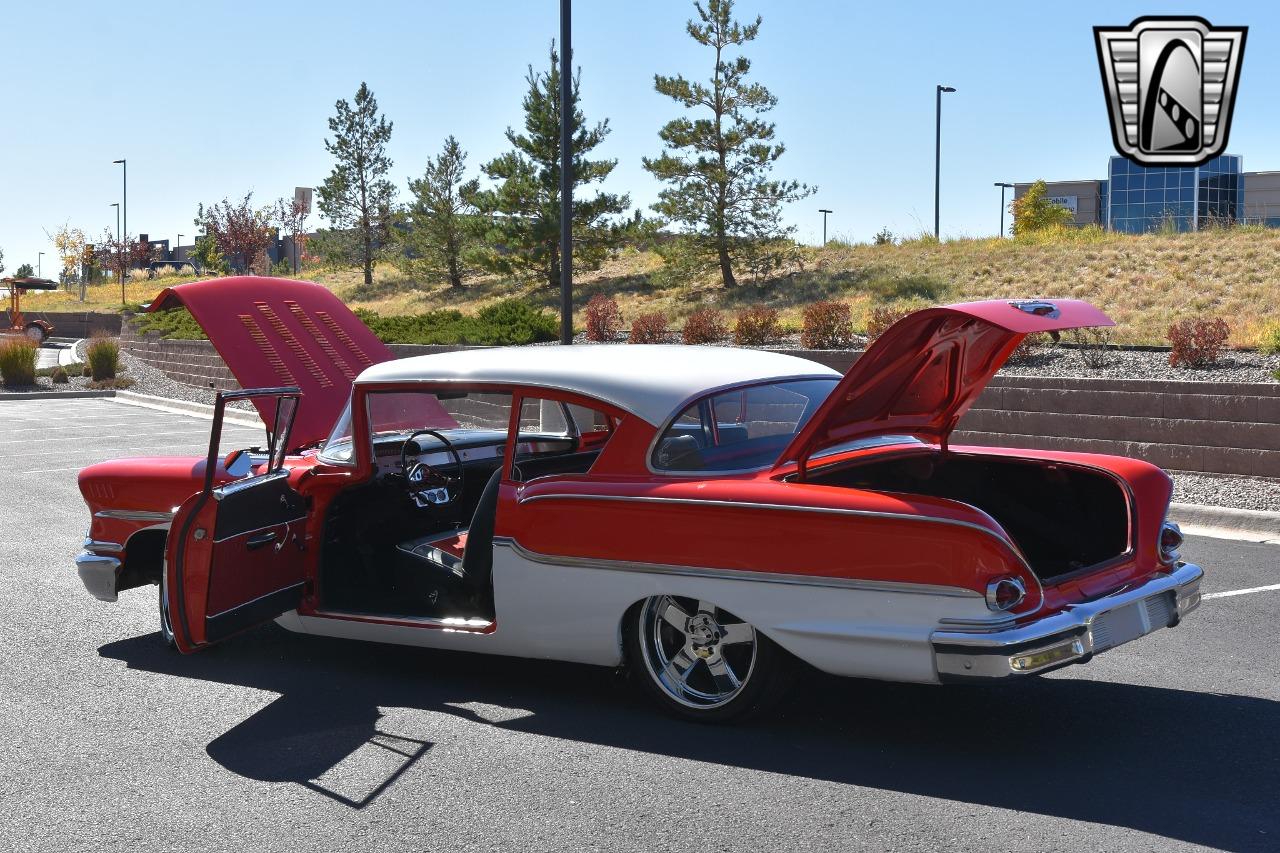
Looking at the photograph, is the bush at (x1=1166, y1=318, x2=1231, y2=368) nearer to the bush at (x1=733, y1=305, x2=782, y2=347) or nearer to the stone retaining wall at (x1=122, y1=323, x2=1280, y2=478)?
the stone retaining wall at (x1=122, y1=323, x2=1280, y2=478)

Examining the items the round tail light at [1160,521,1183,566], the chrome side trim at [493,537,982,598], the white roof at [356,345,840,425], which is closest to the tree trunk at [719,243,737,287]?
the white roof at [356,345,840,425]

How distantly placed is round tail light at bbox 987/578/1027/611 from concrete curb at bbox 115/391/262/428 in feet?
56.6

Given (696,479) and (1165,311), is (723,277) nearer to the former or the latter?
(1165,311)

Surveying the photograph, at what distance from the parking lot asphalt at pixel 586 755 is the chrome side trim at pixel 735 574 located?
2.13 ft

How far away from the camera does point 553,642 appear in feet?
17.8

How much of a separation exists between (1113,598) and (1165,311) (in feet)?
55.1

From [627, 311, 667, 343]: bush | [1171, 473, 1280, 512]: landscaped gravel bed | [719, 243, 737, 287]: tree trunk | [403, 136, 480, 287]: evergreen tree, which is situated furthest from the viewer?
[403, 136, 480, 287]: evergreen tree

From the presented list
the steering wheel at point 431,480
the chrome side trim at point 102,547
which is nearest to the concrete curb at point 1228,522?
the steering wheel at point 431,480

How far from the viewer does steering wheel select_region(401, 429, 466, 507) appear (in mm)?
6438

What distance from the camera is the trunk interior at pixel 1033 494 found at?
5.58 m

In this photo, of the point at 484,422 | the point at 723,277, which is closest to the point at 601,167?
the point at 723,277

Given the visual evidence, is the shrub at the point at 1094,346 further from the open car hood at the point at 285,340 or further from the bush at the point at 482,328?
the open car hood at the point at 285,340

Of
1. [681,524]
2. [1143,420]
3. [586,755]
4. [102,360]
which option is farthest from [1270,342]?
[102,360]

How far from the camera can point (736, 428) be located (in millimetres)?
5555
